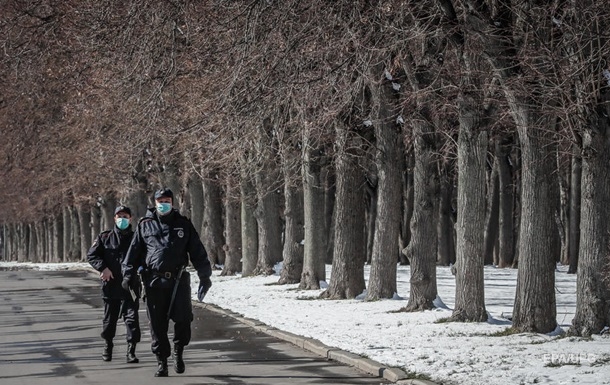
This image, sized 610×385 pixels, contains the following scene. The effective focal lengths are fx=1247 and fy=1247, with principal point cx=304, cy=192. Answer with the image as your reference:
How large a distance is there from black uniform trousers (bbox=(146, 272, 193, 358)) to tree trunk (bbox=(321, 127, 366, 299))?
1103 cm

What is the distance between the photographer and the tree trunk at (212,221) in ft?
129

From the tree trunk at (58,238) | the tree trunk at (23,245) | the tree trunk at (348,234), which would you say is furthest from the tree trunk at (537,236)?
the tree trunk at (23,245)

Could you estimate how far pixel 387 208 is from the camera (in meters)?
23.0

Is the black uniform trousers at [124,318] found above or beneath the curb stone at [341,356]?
above

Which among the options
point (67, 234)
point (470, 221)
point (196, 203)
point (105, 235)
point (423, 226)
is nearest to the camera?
point (105, 235)

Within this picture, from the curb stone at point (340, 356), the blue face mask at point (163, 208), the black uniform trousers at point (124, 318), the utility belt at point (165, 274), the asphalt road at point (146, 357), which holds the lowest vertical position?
the asphalt road at point (146, 357)

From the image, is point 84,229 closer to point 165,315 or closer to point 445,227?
point 445,227

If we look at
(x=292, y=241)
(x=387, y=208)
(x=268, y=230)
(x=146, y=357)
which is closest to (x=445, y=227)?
(x=268, y=230)

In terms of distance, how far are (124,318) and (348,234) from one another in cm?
981

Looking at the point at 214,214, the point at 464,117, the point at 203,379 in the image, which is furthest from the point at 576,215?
the point at 203,379

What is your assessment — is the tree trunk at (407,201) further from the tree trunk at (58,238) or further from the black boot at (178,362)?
the tree trunk at (58,238)

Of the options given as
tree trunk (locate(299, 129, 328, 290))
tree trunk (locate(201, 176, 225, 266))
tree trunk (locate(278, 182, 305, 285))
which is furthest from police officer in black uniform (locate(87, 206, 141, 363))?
tree trunk (locate(201, 176, 225, 266))

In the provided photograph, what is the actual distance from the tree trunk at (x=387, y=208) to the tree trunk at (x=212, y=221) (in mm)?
16207

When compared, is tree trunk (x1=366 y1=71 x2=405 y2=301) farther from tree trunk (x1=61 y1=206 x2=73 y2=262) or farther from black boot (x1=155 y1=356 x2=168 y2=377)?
tree trunk (x1=61 y1=206 x2=73 y2=262)
